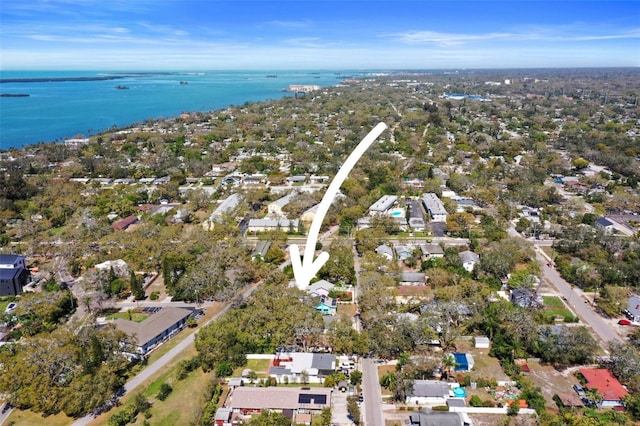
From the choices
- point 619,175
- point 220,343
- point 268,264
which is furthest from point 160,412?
point 619,175

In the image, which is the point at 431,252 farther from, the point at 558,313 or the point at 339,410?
the point at 339,410

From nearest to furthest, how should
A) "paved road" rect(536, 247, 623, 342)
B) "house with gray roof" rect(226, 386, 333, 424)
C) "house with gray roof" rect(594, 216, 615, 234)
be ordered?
1. "house with gray roof" rect(226, 386, 333, 424)
2. "paved road" rect(536, 247, 623, 342)
3. "house with gray roof" rect(594, 216, 615, 234)

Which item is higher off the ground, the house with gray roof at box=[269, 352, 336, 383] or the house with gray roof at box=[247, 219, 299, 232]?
the house with gray roof at box=[247, 219, 299, 232]

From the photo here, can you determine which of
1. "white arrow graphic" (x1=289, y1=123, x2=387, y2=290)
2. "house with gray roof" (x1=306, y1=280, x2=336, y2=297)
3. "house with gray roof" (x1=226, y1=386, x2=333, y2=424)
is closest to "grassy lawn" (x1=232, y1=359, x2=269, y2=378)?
"house with gray roof" (x1=226, y1=386, x2=333, y2=424)

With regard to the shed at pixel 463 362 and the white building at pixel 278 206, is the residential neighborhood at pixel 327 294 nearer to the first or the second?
the shed at pixel 463 362

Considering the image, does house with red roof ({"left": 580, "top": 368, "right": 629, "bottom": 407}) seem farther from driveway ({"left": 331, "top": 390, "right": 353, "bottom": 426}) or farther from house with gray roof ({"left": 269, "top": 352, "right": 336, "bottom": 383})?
house with gray roof ({"left": 269, "top": 352, "right": 336, "bottom": 383})

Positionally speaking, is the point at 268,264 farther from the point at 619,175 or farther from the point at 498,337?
the point at 619,175
